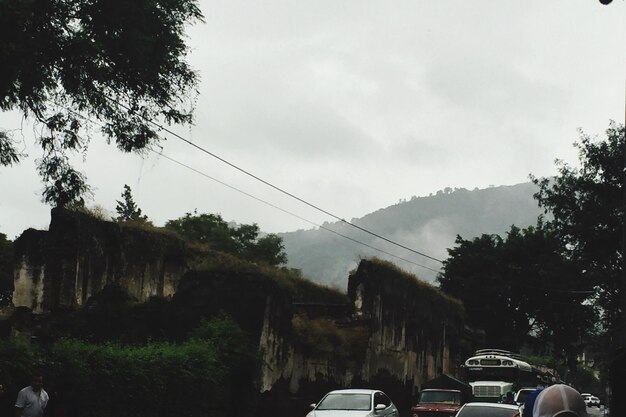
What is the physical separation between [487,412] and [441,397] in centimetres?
1023

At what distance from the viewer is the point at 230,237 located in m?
71.3

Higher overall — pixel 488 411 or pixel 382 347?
pixel 382 347

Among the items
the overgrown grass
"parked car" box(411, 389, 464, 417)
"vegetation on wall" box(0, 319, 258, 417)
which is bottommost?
"parked car" box(411, 389, 464, 417)

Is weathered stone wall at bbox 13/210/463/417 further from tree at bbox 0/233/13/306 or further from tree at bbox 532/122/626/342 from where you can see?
tree at bbox 0/233/13/306

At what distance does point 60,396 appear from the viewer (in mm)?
15852

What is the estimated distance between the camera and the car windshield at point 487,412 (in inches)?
707

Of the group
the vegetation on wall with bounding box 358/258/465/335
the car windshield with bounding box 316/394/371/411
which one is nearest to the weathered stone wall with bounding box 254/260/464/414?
the vegetation on wall with bounding box 358/258/465/335

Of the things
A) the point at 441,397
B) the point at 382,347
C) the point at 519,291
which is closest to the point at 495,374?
the point at 382,347

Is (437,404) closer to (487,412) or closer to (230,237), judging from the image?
(487,412)

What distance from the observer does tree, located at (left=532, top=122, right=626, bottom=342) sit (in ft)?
149

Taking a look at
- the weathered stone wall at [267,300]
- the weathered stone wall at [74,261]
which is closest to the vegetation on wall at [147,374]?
the weathered stone wall at [267,300]

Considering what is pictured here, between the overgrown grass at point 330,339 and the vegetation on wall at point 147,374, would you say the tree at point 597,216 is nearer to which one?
→ the overgrown grass at point 330,339

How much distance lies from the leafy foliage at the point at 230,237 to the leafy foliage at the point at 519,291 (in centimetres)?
1559

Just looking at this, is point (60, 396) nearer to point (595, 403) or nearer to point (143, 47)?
point (143, 47)
